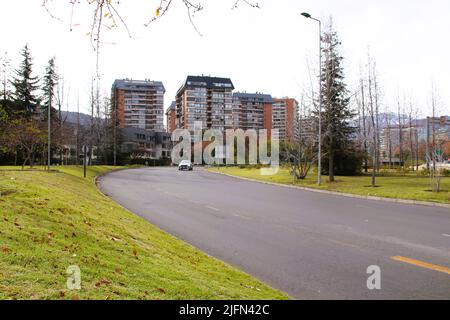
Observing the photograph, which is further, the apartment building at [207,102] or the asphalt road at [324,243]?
the apartment building at [207,102]

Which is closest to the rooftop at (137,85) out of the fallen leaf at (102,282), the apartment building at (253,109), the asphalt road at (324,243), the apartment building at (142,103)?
the apartment building at (142,103)

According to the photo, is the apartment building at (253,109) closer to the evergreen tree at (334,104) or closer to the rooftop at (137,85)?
the rooftop at (137,85)

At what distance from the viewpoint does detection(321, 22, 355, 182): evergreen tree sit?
2953cm

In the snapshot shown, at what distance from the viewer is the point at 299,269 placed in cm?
604

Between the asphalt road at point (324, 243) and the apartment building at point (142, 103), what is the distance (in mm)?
111608

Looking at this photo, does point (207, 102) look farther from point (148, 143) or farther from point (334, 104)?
point (334, 104)

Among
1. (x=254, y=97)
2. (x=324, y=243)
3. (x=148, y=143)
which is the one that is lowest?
(x=324, y=243)

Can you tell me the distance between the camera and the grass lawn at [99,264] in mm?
3770

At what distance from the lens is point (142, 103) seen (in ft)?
402

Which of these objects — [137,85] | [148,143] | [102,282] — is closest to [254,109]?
[137,85]

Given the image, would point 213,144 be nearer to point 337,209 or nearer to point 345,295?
point 337,209

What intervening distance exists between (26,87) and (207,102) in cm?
7227

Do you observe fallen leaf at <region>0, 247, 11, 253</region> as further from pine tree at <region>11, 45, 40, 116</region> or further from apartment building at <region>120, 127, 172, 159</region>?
apartment building at <region>120, 127, 172, 159</region>
